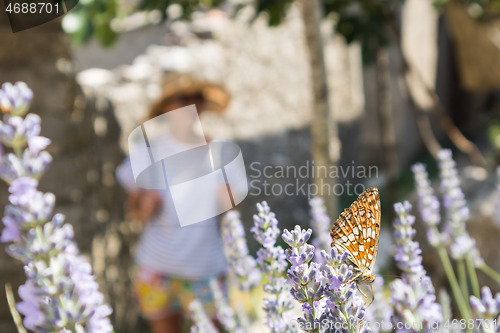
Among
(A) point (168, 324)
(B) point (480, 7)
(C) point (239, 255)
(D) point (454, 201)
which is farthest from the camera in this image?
(B) point (480, 7)

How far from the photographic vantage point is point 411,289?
0.77 meters

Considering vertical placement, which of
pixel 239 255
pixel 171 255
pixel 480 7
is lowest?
pixel 171 255

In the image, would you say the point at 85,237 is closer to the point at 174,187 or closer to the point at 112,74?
the point at 174,187

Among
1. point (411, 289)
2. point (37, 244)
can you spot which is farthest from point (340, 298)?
point (37, 244)

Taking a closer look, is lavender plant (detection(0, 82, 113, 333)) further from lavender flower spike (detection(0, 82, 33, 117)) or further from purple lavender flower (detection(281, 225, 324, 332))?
purple lavender flower (detection(281, 225, 324, 332))

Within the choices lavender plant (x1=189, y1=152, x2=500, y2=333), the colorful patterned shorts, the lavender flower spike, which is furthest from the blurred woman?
the lavender flower spike

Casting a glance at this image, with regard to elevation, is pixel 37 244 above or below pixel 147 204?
above

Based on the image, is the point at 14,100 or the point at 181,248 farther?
the point at 181,248

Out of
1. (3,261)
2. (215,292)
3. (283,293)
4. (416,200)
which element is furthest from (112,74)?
(283,293)

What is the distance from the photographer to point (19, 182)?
0.61 metres

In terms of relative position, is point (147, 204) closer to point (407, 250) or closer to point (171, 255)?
point (171, 255)

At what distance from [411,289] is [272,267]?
217 millimetres

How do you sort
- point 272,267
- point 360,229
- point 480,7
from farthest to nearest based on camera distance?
point 480,7 → point 272,267 → point 360,229

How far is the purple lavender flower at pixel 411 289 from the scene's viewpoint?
74 cm
